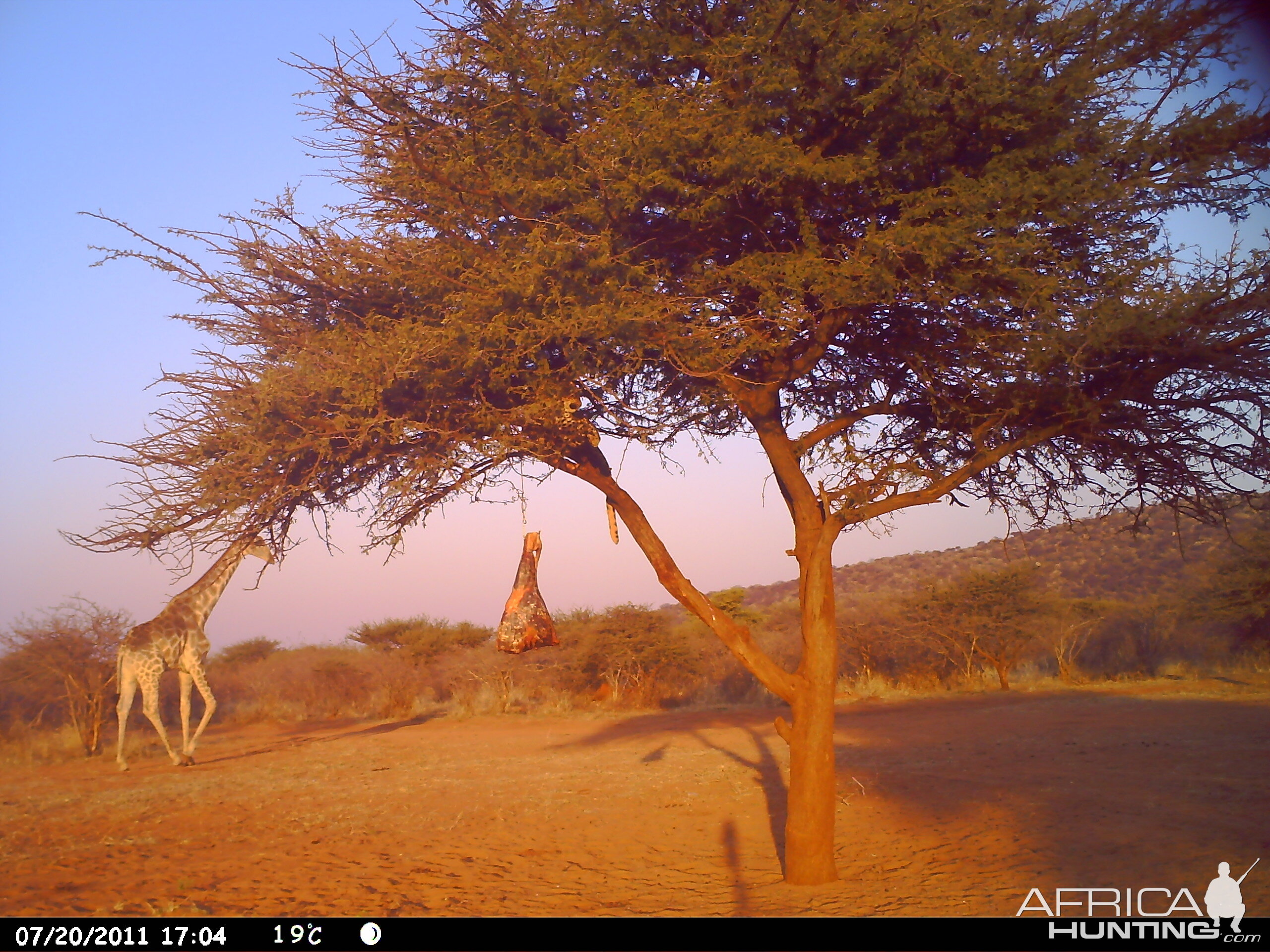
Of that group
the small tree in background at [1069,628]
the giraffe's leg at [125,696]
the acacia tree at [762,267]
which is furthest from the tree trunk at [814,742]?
the small tree in background at [1069,628]

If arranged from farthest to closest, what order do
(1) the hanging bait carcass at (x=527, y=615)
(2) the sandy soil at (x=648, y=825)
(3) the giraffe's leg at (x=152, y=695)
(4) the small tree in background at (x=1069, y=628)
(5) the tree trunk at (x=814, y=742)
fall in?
(4) the small tree in background at (x=1069, y=628) → (3) the giraffe's leg at (x=152, y=695) → (1) the hanging bait carcass at (x=527, y=615) → (5) the tree trunk at (x=814, y=742) → (2) the sandy soil at (x=648, y=825)

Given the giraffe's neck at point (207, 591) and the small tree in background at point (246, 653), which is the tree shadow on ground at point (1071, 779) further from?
the small tree in background at point (246, 653)

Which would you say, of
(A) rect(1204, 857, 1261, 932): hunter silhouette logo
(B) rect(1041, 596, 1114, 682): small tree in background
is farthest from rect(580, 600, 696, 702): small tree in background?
(A) rect(1204, 857, 1261, 932): hunter silhouette logo

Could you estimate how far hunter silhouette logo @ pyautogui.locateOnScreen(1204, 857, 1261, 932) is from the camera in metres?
5.14

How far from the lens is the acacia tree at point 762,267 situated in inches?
266

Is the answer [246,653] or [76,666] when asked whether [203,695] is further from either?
[246,653]

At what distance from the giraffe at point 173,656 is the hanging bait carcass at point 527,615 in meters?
7.13

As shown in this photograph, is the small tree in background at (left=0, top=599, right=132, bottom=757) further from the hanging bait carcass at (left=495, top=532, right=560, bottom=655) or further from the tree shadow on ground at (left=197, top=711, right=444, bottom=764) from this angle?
the hanging bait carcass at (left=495, top=532, right=560, bottom=655)

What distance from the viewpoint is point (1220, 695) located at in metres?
18.4

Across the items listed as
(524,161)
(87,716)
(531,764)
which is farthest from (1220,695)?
(87,716)

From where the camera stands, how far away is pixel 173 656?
45.8ft

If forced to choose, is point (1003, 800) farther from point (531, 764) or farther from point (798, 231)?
point (531, 764)

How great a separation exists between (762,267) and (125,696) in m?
12.3

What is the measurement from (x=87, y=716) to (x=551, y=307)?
55.1ft
